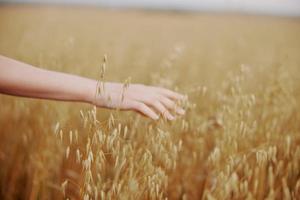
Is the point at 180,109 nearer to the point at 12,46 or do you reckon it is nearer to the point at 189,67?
the point at 12,46

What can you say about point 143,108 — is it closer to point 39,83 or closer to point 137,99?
point 137,99

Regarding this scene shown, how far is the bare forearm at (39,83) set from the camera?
0.62m

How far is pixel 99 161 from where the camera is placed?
0.68 metres

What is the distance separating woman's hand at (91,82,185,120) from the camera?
646 mm

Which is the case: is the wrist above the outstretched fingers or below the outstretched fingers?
above

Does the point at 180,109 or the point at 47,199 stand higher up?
the point at 180,109

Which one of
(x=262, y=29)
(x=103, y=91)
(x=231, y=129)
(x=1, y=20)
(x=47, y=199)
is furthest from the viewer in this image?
(x=262, y=29)

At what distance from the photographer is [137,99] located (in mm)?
653

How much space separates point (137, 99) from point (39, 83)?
0.17 meters

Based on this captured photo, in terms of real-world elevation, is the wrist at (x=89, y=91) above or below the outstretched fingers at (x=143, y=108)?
above

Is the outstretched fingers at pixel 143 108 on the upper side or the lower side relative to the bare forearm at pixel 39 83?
lower

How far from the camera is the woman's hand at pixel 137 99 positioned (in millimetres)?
646

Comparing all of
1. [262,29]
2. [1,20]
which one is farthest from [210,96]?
[262,29]

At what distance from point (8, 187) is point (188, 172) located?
0.48m
